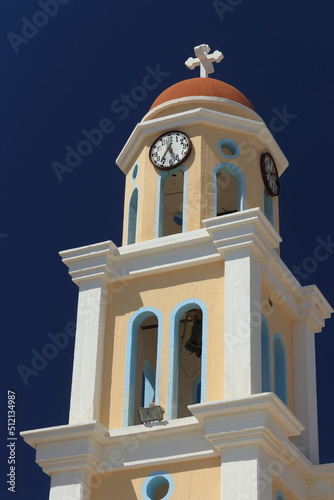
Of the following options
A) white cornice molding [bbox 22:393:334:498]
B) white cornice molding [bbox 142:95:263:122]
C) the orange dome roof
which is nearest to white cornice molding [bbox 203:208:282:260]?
white cornice molding [bbox 22:393:334:498]

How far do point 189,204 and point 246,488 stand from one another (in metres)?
6.04

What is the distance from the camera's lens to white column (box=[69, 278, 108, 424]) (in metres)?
23.7

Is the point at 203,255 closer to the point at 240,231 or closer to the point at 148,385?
the point at 240,231

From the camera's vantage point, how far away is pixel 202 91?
27016 millimetres

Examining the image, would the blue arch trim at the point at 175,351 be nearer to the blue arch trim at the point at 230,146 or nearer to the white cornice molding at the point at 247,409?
the white cornice molding at the point at 247,409

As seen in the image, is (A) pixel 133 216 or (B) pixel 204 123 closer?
(B) pixel 204 123

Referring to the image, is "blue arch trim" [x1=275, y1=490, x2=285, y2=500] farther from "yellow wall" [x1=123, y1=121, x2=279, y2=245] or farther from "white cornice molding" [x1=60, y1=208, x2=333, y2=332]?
"yellow wall" [x1=123, y1=121, x2=279, y2=245]

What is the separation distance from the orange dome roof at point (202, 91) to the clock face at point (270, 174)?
1.21 meters

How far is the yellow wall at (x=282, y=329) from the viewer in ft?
80.1

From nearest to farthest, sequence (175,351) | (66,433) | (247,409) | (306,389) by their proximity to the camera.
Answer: (247,409) → (66,433) → (175,351) → (306,389)

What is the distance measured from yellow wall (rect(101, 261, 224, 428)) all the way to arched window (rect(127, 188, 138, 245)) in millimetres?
1490

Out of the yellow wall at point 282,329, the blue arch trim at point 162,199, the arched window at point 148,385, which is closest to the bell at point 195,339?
the arched window at point 148,385

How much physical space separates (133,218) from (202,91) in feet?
9.19

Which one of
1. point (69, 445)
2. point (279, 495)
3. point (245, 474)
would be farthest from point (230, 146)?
point (245, 474)
